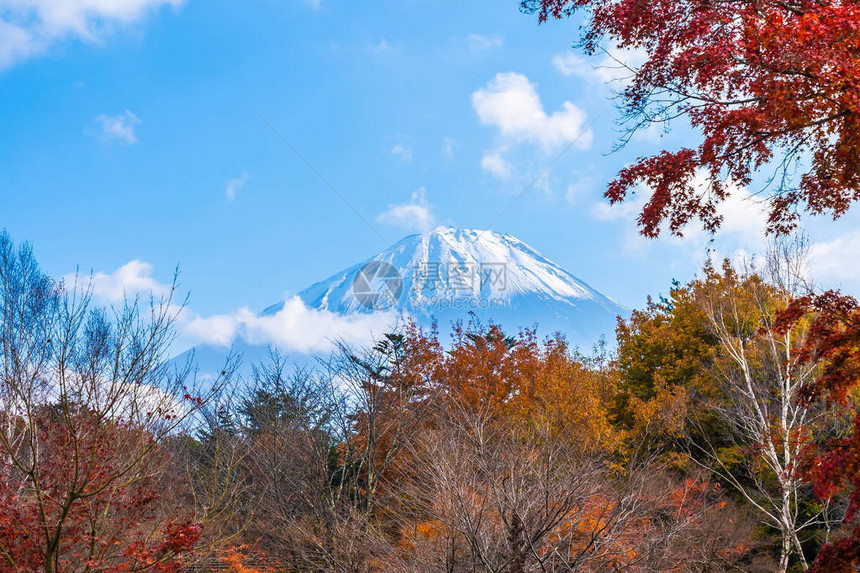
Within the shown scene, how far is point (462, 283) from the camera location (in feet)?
353

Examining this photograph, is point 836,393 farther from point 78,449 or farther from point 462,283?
point 462,283

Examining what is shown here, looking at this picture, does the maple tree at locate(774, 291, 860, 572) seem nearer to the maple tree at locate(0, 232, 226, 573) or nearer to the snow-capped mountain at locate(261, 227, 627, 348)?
the maple tree at locate(0, 232, 226, 573)

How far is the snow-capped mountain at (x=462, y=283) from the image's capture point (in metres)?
107

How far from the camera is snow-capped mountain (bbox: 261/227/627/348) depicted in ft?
352

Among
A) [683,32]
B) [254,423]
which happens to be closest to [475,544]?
[683,32]

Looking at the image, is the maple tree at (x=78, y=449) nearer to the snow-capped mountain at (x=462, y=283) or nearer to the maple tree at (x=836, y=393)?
the maple tree at (x=836, y=393)

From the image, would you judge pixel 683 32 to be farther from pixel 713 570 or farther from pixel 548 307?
pixel 548 307

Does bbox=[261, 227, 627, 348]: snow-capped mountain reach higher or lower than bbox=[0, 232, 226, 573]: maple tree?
higher

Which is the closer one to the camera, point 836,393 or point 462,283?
point 836,393

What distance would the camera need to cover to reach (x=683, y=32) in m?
6.23

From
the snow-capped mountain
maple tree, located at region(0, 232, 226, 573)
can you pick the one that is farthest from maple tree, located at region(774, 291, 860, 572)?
the snow-capped mountain

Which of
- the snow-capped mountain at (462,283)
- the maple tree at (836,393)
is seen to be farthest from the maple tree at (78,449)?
the snow-capped mountain at (462,283)

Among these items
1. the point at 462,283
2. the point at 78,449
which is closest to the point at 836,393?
the point at 78,449

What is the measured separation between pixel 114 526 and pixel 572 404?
12.9 m
